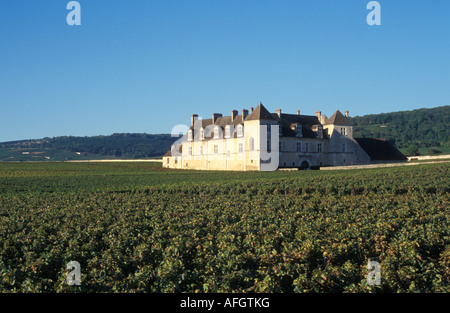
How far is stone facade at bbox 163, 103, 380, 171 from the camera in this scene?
2462 inches

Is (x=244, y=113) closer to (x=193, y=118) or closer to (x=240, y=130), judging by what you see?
(x=240, y=130)

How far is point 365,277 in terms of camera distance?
8.75 m

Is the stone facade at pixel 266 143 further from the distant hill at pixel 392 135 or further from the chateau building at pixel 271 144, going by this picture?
the distant hill at pixel 392 135

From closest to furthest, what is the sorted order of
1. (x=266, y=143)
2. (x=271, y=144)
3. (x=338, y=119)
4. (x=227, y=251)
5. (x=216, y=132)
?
(x=227, y=251), (x=266, y=143), (x=271, y=144), (x=338, y=119), (x=216, y=132)

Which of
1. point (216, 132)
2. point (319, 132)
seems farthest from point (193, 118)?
point (319, 132)

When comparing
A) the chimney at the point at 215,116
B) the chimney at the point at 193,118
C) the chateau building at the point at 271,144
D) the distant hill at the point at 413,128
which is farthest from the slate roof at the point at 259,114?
the distant hill at the point at 413,128

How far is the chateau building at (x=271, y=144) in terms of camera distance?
62625mm

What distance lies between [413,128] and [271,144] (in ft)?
369

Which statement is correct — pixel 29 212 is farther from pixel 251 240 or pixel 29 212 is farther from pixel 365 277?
pixel 365 277

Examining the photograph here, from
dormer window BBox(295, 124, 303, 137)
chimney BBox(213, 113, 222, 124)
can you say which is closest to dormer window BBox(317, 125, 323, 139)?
dormer window BBox(295, 124, 303, 137)

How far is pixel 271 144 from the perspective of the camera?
63.0 m

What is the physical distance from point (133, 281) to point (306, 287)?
3.53 meters

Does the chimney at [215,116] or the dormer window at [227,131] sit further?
the chimney at [215,116]
